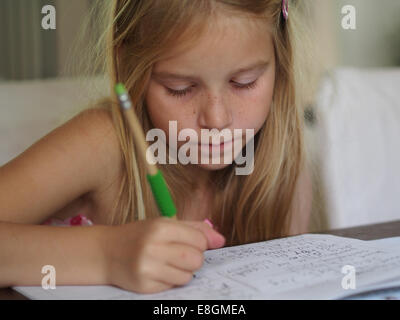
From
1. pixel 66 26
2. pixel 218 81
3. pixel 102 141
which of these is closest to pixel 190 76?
pixel 218 81

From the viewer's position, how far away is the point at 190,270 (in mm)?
518

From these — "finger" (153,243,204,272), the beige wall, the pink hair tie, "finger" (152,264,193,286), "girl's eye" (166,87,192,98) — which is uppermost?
the beige wall

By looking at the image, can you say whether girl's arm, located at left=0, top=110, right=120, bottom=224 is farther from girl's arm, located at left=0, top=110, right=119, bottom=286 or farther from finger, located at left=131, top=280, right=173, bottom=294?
finger, located at left=131, top=280, right=173, bottom=294

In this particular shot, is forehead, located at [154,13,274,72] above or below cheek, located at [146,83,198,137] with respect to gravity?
above

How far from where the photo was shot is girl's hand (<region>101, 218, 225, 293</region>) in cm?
50

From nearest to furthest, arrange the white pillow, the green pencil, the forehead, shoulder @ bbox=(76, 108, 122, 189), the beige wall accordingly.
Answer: the green pencil < the forehead < shoulder @ bbox=(76, 108, 122, 189) < the white pillow < the beige wall

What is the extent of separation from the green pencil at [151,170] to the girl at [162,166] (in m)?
0.02

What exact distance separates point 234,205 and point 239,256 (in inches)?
15.2

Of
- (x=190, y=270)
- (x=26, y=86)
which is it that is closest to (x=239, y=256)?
(x=190, y=270)

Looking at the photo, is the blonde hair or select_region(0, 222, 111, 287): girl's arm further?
the blonde hair

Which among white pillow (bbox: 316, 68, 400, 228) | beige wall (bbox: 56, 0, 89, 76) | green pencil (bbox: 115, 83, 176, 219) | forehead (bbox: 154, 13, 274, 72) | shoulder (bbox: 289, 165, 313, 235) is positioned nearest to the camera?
green pencil (bbox: 115, 83, 176, 219)

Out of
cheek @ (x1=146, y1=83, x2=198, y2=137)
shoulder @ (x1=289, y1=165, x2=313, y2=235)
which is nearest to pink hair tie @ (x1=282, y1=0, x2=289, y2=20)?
cheek @ (x1=146, y1=83, x2=198, y2=137)
